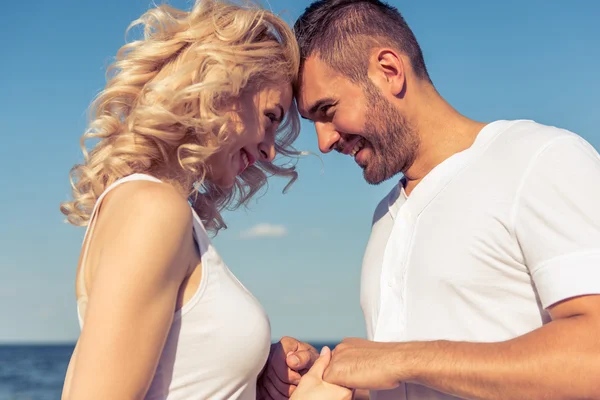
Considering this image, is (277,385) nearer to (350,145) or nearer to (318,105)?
(350,145)

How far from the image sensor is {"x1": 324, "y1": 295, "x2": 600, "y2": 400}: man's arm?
2250 mm

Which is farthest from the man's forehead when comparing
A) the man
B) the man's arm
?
the man's arm

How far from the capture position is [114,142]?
2787 millimetres

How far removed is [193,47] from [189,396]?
141cm

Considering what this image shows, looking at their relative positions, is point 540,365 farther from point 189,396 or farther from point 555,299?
point 189,396

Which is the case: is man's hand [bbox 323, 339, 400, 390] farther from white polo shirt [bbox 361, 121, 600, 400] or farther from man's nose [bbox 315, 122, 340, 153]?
man's nose [bbox 315, 122, 340, 153]

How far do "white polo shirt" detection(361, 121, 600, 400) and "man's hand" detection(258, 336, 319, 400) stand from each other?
360mm

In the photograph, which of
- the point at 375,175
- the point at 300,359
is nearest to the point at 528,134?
the point at 375,175

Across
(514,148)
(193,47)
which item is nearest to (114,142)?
(193,47)

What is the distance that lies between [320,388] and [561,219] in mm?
1122

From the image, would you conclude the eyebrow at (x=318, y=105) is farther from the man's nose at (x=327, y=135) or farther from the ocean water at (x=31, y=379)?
the ocean water at (x=31, y=379)

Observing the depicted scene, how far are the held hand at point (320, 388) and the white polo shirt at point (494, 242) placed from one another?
0.32 m

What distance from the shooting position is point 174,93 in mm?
2723

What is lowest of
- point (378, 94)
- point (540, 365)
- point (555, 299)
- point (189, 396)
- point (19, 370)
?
point (19, 370)
